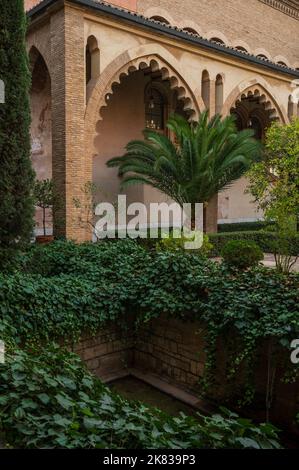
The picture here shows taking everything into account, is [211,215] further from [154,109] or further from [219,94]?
[154,109]

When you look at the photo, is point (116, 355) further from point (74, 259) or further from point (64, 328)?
point (74, 259)

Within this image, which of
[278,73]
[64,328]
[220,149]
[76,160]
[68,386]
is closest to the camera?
[68,386]

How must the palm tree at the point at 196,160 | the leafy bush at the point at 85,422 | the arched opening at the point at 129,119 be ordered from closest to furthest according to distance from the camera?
the leafy bush at the point at 85,422
the palm tree at the point at 196,160
the arched opening at the point at 129,119

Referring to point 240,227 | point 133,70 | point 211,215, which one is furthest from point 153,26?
point 240,227

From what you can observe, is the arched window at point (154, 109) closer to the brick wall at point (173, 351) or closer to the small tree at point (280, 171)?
the small tree at point (280, 171)

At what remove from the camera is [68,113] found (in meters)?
10.2

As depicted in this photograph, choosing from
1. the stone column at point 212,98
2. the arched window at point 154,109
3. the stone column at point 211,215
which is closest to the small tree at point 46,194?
the stone column at point 211,215

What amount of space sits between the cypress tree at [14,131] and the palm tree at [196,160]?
530 centimetres

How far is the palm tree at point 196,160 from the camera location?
11039 mm

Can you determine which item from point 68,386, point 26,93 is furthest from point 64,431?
point 26,93

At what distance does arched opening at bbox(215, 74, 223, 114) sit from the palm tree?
68.1 inches

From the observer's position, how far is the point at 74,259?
796 centimetres

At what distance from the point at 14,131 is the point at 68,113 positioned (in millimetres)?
4590

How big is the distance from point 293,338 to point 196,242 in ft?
15.9
